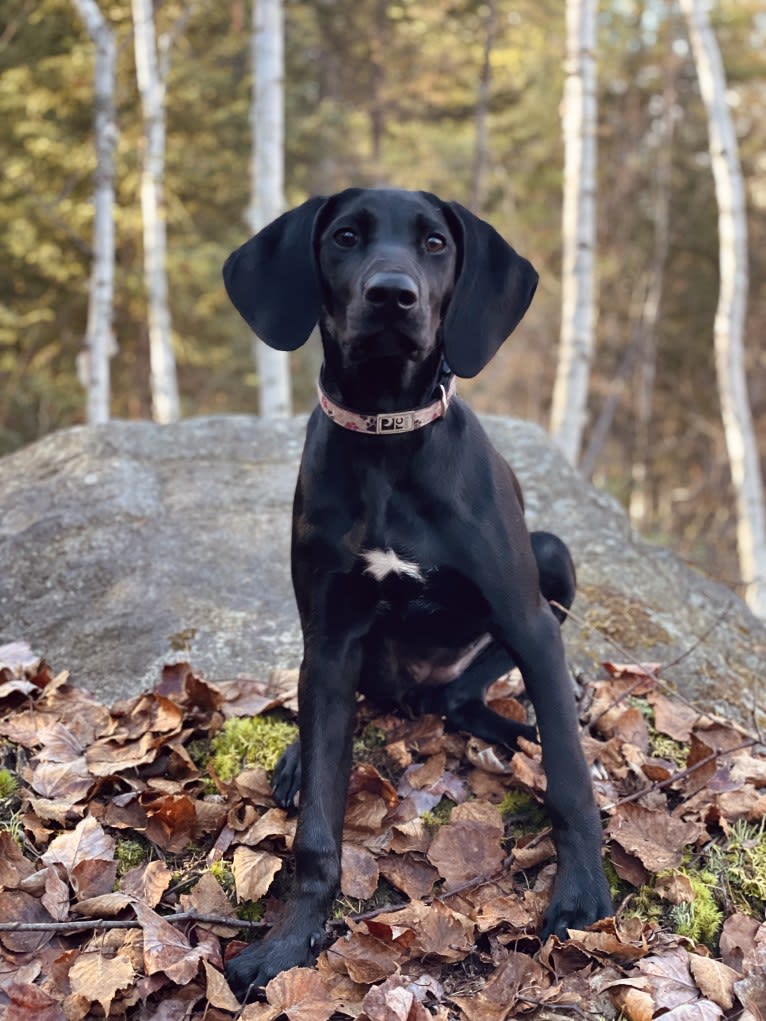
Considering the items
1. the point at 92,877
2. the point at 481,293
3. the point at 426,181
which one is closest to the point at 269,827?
the point at 92,877

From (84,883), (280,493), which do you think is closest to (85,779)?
(84,883)

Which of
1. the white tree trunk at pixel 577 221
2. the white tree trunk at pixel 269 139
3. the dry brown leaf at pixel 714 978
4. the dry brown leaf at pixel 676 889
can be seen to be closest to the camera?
the dry brown leaf at pixel 714 978

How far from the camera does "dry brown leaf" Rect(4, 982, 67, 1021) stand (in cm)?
221

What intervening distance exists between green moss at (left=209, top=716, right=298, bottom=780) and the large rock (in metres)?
0.50

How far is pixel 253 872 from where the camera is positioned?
2713 mm

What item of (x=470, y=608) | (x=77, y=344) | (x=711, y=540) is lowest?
(x=711, y=540)

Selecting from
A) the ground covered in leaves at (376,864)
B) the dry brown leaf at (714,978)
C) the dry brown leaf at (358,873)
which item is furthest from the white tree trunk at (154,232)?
the dry brown leaf at (714,978)

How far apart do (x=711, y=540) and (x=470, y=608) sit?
11.3 meters

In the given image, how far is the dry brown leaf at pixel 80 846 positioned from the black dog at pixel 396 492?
0.61 metres

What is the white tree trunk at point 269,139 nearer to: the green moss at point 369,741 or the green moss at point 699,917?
the green moss at point 369,741

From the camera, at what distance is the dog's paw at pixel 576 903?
253cm

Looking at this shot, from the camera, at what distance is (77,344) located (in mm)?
15891

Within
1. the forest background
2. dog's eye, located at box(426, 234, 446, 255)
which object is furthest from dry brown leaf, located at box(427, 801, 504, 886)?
the forest background

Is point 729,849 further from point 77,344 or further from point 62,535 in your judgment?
point 77,344
